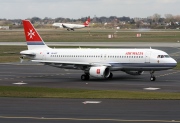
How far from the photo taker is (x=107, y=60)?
53.1 metres

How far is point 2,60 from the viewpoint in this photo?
7819 centimetres

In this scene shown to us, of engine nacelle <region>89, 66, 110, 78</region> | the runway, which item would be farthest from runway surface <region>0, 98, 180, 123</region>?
engine nacelle <region>89, 66, 110, 78</region>

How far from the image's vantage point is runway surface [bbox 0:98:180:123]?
28344mm

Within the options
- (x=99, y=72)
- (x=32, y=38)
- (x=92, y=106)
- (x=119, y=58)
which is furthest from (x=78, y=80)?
(x=92, y=106)

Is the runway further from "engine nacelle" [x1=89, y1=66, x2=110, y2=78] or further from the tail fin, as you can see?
the tail fin

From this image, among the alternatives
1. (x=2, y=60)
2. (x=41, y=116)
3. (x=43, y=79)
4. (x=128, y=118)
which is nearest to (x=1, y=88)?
(x=43, y=79)

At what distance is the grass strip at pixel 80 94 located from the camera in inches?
1508

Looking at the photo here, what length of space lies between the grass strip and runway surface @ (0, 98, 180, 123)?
6.59 feet

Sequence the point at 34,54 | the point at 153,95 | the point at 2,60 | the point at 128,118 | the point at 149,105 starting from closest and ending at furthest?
1. the point at 128,118
2. the point at 149,105
3. the point at 153,95
4. the point at 34,54
5. the point at 2,60

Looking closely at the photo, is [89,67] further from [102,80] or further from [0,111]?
[0,111]

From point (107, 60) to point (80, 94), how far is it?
1329 centimetres

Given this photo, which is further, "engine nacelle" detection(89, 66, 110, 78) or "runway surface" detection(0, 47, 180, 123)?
"engine nacelle" detection(89, 66, 110, 78)

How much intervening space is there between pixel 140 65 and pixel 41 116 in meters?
23.7

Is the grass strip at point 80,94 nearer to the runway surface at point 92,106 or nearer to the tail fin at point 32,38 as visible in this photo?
the runway surface at point 92,106
